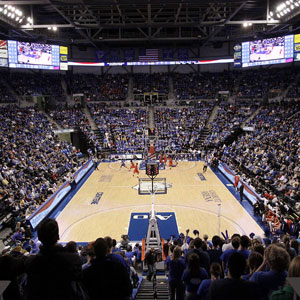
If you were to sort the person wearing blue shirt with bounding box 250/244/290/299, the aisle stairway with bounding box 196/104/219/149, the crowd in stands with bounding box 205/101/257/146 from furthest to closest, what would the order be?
the aisle stairway with bounding box 196/104/219/149, the crowd in stands with bounding box 205/101/257/146, the person wearing blue shirt with bounding box 250/244/290/299

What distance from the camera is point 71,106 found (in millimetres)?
44344

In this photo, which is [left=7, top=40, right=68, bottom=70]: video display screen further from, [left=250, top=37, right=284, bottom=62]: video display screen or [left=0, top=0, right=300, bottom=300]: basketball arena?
[left=250, top=37, right=284, bottom=62]: video display screen

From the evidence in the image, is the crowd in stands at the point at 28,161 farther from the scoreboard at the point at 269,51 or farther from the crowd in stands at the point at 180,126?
the scoreboard at the point at 269,51

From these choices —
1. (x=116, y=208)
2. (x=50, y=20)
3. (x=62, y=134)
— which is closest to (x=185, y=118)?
(x=62, y=134)

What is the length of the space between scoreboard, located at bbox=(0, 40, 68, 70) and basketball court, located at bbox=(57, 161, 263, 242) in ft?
46.5

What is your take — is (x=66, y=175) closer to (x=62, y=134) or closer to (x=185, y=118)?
(x=62, y=134)

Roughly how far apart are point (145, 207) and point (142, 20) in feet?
73.3

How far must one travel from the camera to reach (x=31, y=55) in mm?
33000

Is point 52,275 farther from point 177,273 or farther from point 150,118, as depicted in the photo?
point 150,118

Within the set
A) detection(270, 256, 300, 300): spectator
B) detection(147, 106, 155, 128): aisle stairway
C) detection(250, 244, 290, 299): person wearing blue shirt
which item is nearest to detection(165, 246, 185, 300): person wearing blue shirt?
detection(250, 244, 290, 299): person wearing blue shirt

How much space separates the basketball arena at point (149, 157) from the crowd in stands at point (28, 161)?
0.15 m

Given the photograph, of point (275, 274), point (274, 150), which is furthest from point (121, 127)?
point (275, 274)

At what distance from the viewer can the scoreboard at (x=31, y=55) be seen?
30625mm

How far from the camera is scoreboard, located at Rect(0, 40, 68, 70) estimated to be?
30625mm
